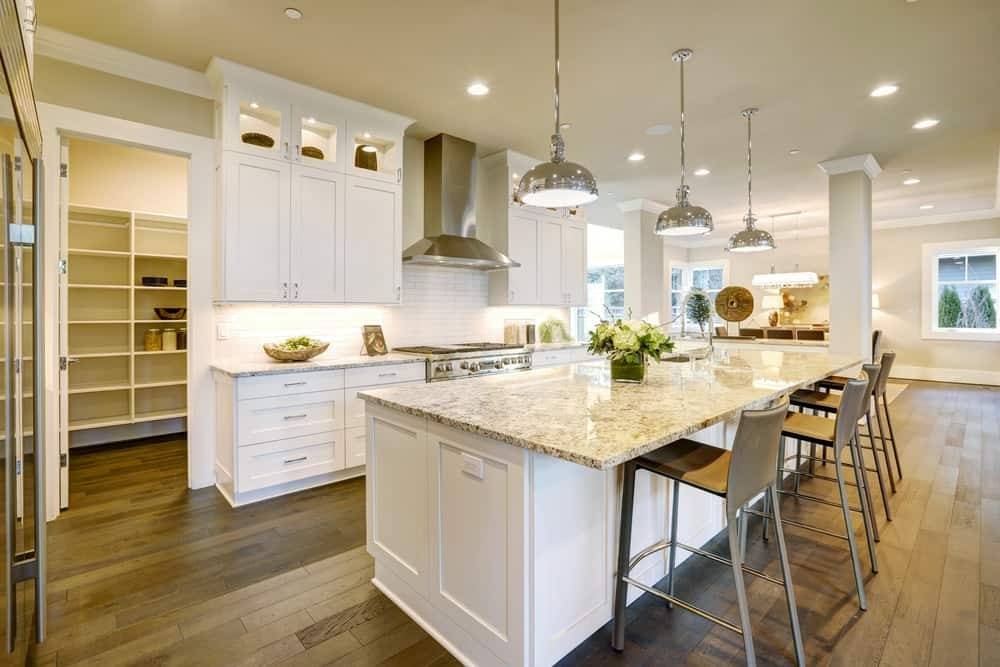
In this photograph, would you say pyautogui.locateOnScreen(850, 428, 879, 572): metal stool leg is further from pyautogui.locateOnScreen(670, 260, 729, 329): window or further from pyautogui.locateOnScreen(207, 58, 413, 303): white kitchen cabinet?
pyautogui.locateOnScreen(670, 260, 729, 329): window

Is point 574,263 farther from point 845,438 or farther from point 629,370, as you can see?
point 845,438

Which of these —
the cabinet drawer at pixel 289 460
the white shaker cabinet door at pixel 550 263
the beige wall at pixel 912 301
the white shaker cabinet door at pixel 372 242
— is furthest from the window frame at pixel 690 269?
the cabinet drawer at pixel 289 460

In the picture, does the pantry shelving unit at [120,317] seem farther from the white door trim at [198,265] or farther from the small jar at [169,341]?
the white door trim at [198,265]

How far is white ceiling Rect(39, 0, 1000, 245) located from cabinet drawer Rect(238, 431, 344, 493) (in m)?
2.47

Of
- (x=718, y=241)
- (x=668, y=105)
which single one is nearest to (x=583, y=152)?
(x=668, y=105)

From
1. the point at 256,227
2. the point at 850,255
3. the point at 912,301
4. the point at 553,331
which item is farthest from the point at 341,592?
the point at 912,301

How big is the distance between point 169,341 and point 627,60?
4.67 m

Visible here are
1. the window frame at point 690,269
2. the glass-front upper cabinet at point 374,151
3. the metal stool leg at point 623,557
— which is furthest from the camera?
the window frame at point 690,269

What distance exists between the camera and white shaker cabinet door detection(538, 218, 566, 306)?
5.15 m

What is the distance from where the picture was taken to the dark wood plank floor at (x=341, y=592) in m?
1.70

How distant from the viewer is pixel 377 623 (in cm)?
187

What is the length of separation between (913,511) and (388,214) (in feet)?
13.6

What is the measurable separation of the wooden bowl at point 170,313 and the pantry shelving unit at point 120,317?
0.24ft

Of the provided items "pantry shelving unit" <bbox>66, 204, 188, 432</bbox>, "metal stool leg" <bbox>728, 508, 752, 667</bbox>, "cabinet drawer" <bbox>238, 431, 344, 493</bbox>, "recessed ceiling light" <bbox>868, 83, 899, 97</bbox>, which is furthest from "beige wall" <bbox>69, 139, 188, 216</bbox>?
"recessed ceiling light" <bbox>868, 83, 899, 97</bbox>
